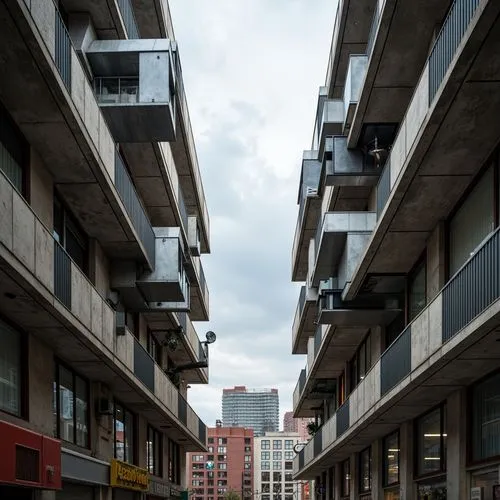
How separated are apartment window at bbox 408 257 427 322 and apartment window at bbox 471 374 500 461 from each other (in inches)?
135

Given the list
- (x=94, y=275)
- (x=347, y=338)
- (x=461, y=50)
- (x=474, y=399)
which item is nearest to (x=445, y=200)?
(x=474, y=399)

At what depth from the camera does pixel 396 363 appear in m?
18.8

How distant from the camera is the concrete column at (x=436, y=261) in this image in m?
17.4

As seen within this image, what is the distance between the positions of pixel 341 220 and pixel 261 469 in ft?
563

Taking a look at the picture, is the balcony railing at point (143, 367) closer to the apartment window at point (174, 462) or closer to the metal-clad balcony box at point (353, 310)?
the metal-clad balcony box at point (353, 310)

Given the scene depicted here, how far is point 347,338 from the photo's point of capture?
96.3ft

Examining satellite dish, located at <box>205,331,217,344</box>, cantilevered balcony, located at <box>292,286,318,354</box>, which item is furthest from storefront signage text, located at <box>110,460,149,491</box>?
satellite dish, located at <box>205,331,217,344</box>

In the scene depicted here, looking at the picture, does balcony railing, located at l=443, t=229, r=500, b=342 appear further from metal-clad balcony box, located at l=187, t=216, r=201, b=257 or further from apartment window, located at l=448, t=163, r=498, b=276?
metal-clad balcony box, located at l=187, t=216, r=201, b=257

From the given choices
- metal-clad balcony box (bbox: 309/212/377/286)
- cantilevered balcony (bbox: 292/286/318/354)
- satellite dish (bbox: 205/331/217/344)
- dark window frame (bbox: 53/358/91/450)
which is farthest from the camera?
satellite dish (bbox: 205/331/217/344)

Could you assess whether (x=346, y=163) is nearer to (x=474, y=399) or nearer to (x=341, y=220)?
(x=341, y=220)

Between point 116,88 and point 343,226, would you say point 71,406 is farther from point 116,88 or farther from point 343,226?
point 343,226

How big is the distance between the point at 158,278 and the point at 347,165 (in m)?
5.89

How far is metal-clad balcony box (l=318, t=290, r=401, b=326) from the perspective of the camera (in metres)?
23.8

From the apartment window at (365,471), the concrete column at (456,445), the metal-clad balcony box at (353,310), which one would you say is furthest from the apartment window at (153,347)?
the concrete column at (456,445)
